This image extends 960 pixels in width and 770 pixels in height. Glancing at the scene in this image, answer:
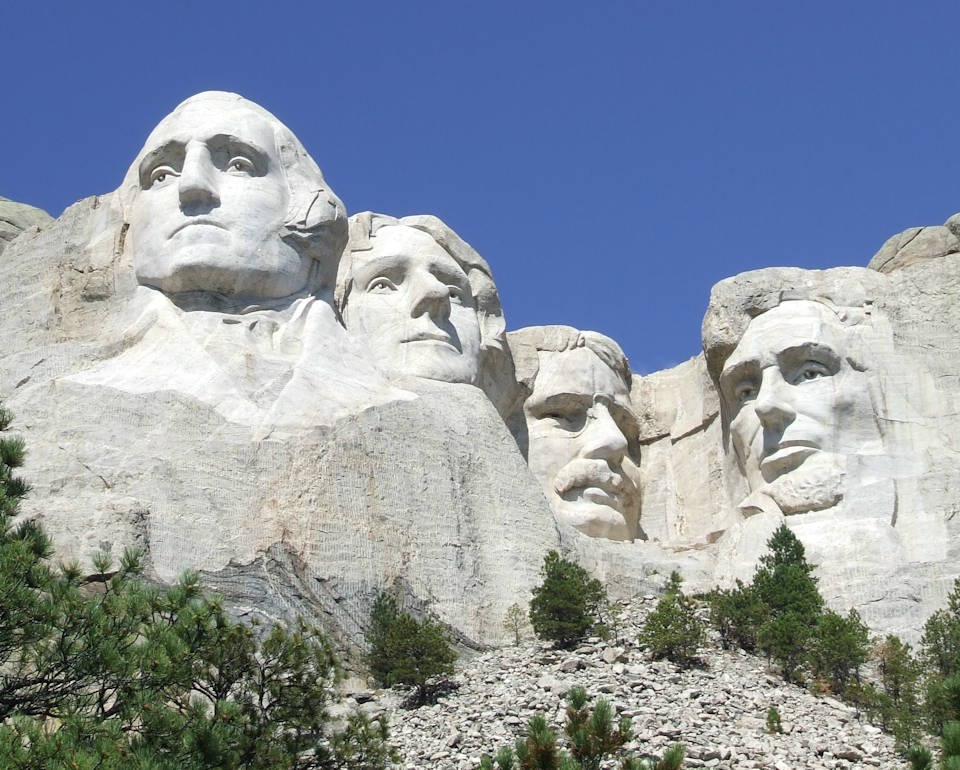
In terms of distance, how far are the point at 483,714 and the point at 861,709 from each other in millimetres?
2633

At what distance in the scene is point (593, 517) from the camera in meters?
22.7

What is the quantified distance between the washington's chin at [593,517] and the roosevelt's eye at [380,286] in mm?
2364

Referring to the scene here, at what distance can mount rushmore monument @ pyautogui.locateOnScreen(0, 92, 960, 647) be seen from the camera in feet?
61.9

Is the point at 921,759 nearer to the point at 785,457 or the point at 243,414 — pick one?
the point at 243,414

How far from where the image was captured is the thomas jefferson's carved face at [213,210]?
20297 millimetres

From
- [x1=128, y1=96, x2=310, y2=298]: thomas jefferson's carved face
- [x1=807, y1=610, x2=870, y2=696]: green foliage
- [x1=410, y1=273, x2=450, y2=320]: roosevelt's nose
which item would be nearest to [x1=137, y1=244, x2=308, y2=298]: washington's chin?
[x1=128, y1=96, x2=310, y2=298]: thomas jefferson's carved face

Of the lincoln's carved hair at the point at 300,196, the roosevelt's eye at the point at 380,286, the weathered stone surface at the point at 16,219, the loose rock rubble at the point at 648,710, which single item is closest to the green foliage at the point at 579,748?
the loose rock rubble at the point at 648,710

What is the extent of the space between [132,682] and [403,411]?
20.0ft

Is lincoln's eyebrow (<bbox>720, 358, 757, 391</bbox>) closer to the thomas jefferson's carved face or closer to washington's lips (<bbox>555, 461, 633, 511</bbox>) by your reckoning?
washington's lips (<bbox>555, 461, 633, 511</bbox>)


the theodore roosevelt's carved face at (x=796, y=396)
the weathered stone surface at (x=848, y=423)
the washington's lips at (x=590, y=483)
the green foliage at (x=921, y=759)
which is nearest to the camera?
the green foliage at (x=921, y=759)

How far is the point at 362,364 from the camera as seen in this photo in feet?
67.7

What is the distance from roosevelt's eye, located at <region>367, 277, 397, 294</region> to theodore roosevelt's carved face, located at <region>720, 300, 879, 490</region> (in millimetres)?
2975

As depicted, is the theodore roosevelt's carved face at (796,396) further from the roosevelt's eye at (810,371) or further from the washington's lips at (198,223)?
the washington's lips at (198,223)

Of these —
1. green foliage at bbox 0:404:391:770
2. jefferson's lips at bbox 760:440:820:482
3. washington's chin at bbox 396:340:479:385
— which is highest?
washington's chin at bbox 396:340:479:385
